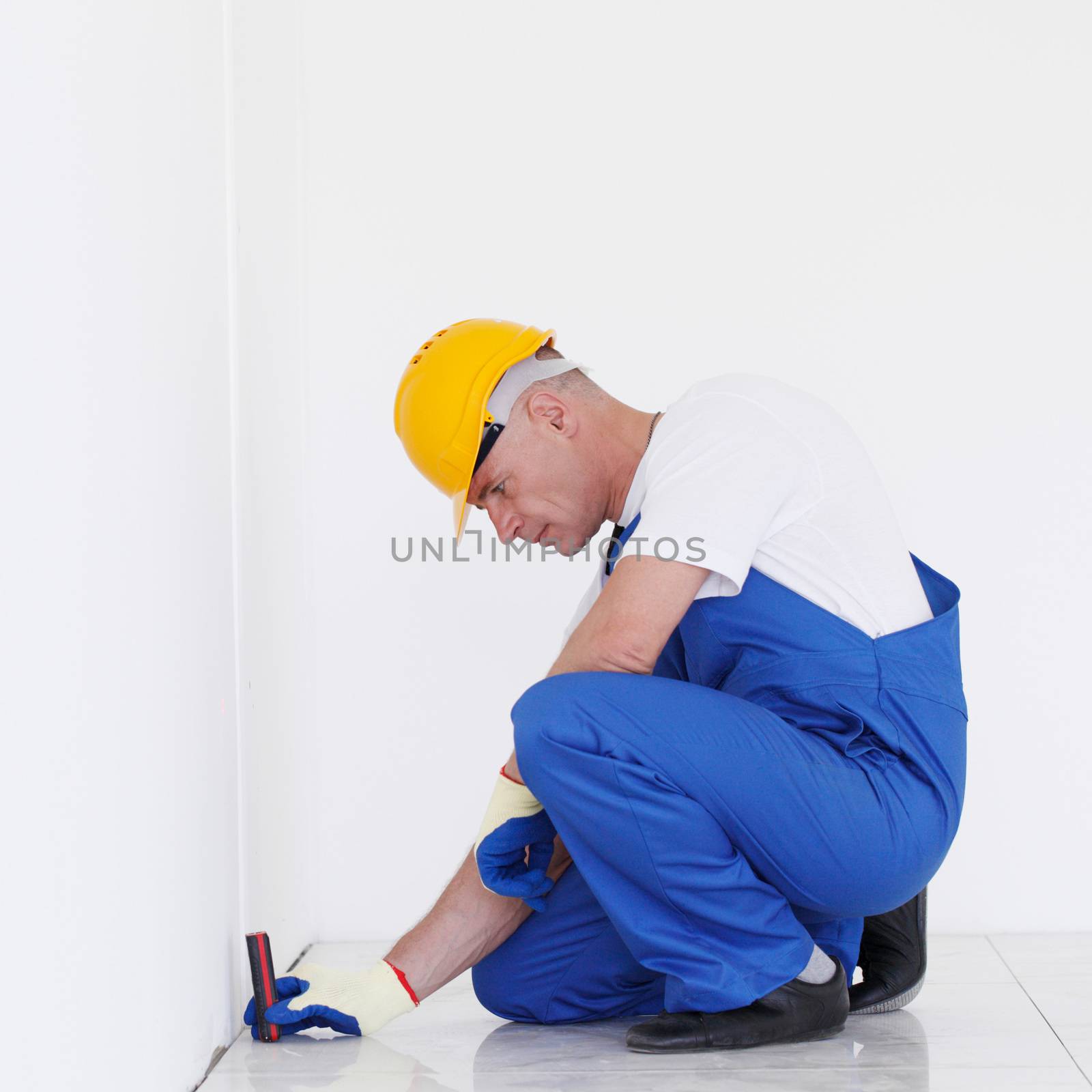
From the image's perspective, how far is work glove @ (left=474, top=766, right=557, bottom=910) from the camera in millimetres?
1506

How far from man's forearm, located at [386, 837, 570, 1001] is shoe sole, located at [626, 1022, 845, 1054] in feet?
0.81

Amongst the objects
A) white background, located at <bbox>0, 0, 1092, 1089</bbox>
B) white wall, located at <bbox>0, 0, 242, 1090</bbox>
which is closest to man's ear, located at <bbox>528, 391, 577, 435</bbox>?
white wall, located at <bbox>0, 0, 242, 1090</bbox>

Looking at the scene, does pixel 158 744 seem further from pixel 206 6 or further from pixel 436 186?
pixel 436 186

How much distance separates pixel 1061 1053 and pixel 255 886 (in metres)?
1.09

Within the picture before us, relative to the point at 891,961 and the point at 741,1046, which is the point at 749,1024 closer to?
the point at 741,1046

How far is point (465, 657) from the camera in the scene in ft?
7.39

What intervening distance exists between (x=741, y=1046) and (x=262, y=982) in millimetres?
610

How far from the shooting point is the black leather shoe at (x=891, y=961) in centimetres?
164

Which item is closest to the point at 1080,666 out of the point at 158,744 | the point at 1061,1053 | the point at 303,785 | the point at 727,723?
the point at 1061,1053

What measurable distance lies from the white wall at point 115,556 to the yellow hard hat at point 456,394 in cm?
26

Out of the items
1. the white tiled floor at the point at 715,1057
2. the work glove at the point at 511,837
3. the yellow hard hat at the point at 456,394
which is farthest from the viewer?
the yellow hard hat at the point at 456,394

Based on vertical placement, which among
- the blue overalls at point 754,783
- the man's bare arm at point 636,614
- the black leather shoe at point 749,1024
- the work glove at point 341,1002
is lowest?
the work glove at point 341,1002

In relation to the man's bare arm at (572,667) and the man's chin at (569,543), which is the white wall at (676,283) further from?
the man's bare arm at (572,667)

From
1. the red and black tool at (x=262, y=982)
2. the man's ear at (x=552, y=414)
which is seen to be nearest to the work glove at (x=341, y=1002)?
the red and black tool at (x=262, y=982)
